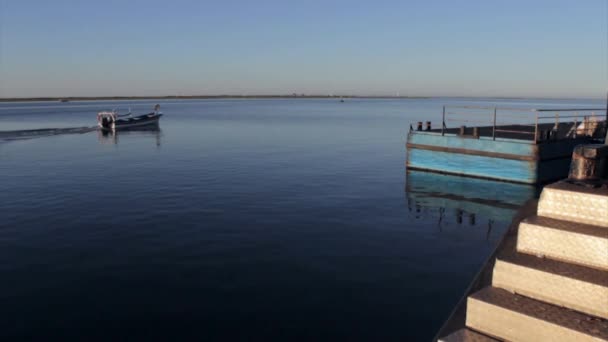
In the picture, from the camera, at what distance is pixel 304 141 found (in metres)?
39.7

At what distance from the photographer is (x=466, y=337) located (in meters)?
4.44

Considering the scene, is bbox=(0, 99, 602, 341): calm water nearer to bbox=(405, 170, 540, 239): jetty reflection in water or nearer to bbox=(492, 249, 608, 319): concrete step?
bbox=(405, 170, 540, 239): jetty reflection in water

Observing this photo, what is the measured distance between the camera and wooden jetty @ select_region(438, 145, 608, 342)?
409 cm

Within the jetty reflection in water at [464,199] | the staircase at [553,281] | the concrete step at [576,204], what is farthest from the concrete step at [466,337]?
the jetty reflection in water at [464,199]

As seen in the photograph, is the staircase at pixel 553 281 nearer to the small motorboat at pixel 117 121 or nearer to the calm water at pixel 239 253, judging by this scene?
the calm water at pixel 239 253

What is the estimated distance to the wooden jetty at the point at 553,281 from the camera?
4.09 metres

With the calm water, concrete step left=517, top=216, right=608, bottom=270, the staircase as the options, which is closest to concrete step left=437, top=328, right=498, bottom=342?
the staircase

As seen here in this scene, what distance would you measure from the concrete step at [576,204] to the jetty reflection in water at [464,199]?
23.1ft

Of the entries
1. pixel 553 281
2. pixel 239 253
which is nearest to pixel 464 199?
pixel 239 253

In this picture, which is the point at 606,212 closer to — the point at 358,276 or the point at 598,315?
the point at 598,315

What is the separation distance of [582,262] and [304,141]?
117 ft

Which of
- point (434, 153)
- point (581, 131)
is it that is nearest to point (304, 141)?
point (434, 153)

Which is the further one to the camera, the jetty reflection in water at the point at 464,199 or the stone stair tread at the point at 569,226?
the jetty reflection in water at the point at 464,199

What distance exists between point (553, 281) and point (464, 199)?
1252cm
